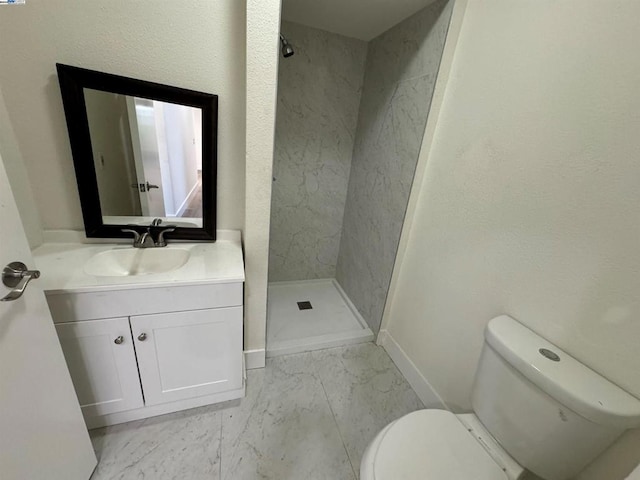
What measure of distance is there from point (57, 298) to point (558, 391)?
5.29 ft

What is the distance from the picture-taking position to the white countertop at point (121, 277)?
95 cm

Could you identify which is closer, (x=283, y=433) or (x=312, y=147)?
(x=283, y=433)

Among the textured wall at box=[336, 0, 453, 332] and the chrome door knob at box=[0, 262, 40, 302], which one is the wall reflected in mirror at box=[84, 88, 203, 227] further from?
→ the textured wall at box=[336, 0, 453, 332]

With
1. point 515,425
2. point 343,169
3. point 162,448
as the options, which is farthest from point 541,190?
point 162,448

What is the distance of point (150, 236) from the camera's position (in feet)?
4.22

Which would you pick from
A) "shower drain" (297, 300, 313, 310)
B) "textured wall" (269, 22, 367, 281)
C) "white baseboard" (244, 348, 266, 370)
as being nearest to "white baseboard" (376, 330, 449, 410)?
"shower drain" (297, 300, 313, 310)

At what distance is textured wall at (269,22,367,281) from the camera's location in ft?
6.06

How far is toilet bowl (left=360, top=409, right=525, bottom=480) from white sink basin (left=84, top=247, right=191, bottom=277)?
3.56 feet

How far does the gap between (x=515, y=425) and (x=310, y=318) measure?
1.40 m

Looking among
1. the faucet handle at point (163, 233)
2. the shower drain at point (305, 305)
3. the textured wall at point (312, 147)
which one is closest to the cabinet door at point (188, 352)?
the faucet handle at point (163, 233)

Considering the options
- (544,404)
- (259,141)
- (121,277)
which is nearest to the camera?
(544,404)

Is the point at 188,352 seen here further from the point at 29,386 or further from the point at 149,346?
the point at 29,386

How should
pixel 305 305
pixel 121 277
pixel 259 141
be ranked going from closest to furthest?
pixel 121 277 < pixel 259 141 < pixel 305 305

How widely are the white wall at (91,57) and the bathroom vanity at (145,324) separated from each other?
13.8 inches
